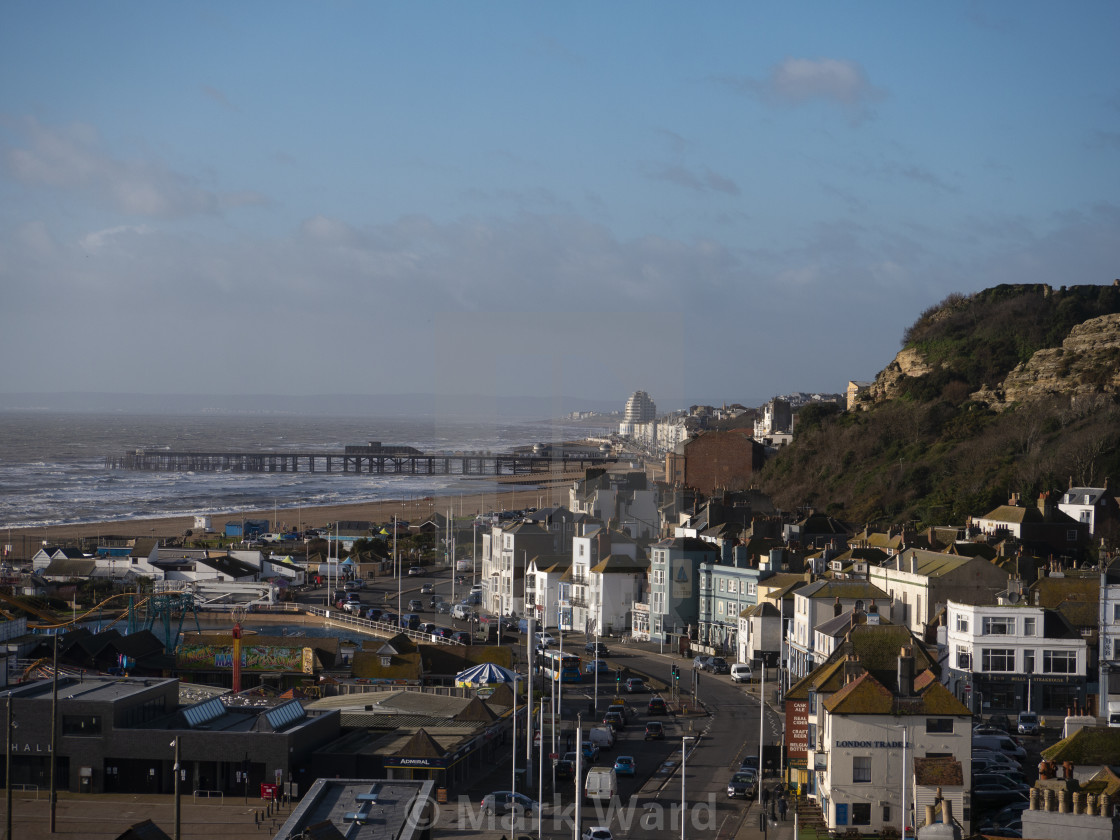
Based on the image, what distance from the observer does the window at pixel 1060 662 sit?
27.2 meters

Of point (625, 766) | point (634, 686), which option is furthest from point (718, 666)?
point (625, 766)

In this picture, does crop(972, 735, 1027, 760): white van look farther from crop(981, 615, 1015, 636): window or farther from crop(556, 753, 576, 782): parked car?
crop(556, 753, 576, 782): parked car

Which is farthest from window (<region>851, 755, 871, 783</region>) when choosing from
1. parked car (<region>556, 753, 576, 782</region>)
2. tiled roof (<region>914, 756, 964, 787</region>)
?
parked car (<region>556, 753, 576, 782</region>)

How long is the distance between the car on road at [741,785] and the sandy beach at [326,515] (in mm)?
→ 35269

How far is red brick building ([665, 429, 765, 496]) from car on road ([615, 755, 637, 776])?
147 ft

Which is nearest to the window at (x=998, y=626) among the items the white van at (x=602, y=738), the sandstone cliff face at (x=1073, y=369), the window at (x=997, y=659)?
the window at (x=997, y=659)

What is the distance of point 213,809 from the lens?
20.0 metres

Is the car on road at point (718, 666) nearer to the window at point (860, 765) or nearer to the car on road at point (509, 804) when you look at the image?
the window at point (860, 765)

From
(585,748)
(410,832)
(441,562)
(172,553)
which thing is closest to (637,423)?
(441,562)

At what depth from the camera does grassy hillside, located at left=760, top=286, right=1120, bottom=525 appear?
47.6 m

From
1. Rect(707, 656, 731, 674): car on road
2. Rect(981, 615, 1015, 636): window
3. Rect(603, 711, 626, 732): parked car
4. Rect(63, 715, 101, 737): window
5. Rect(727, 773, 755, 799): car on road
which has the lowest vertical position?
Rect(707, 656, 731, 674): car on road

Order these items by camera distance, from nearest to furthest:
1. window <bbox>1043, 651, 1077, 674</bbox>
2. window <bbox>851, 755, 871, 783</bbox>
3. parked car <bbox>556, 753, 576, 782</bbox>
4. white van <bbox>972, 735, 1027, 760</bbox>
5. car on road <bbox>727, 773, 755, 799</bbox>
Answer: window <bbox>851, 755, 871, 783</bbox> → car on road <bbox>727, 773, 755, 799</bbox> → parked car <bbox>556, 753, 576, 782</bbox> → white van <bbox>972, 735, 1027, 760</bbox> → window <bbox>1043, 651, 1077, 674</bbox>

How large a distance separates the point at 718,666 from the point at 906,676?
13.4 meters

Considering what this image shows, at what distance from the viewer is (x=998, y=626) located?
27406mm
